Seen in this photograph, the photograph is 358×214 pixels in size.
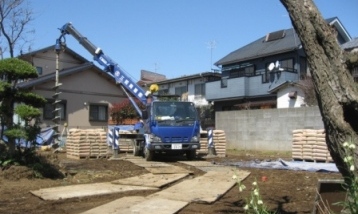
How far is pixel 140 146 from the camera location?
635 inches

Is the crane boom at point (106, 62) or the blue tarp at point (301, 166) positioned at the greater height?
the crane boom at point (106, 62)

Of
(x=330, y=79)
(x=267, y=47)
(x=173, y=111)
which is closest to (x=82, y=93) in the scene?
(x=267, y=47)

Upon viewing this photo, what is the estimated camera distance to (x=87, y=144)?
50.2 feet

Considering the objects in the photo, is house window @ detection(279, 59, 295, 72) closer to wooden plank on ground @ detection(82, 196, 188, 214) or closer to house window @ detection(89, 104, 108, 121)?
house window @ detection(89, 104, 108, 121)

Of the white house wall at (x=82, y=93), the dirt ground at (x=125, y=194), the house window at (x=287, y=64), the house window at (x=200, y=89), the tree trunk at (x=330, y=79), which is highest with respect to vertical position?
the house window at (x=287, y=64)

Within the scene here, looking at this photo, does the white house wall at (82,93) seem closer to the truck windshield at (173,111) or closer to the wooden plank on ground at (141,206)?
the truck windshield at (173,111)

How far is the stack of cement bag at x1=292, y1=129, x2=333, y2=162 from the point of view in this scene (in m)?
12.6

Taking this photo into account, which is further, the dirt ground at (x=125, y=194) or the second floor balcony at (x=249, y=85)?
the second floor balcony at (x=249, y=85)

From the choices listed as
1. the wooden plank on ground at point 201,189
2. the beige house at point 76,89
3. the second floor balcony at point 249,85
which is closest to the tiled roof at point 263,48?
the second floor balcony at point 249,85

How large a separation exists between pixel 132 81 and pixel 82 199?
10.9 meters

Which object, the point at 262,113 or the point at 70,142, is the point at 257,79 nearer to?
the point at 262,113

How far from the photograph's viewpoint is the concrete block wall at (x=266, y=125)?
56.5ft

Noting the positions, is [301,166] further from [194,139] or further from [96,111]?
[96,111]

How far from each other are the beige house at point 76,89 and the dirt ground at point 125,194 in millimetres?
14805
